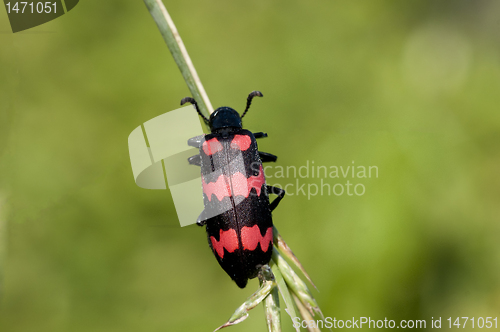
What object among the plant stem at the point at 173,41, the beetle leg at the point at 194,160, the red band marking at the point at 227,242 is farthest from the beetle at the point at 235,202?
the plant stem at the point at 173,41

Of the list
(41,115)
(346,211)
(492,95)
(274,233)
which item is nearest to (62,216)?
(41,115)

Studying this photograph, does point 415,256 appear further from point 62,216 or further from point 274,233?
point 62,216

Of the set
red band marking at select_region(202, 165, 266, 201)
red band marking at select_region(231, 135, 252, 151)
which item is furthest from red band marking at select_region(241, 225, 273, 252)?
red band marking at select_region(231, 135, 252, 151)

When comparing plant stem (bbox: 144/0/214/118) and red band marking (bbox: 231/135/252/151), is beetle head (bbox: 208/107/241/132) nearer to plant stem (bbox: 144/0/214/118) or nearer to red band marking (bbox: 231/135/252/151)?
red band marking (bbox: 231/135/252/151)

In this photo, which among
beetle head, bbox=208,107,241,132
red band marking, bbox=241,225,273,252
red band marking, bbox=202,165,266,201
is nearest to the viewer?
red band marking, bbox=241,225,273,252

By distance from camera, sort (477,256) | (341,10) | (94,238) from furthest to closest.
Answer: (341,10) → (94,238) → (477,256)

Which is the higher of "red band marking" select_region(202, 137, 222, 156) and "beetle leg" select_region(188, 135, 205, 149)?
"beetle leg" select_region(188, 135, 205, 149)
